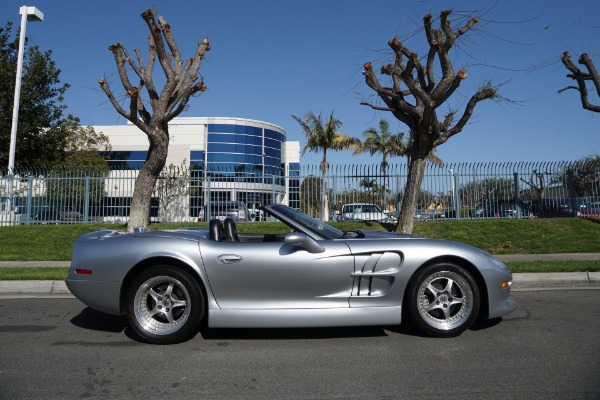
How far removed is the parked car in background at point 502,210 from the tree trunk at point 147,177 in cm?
1062

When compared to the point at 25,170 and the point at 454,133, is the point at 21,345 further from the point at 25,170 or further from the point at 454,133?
the point at 25,170

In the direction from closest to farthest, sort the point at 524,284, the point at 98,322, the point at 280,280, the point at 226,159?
the point at 280,280 → the point at 98,322 → the point at 524,284 → the point at 226,159

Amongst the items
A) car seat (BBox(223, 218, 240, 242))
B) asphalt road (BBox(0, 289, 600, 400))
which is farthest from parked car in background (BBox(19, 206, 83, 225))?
car seat (BBox(223, 218, 240, 242))

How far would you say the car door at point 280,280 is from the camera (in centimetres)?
426

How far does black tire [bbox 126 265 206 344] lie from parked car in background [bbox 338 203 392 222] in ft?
38.8

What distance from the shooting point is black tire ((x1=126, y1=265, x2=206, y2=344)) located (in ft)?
14.2

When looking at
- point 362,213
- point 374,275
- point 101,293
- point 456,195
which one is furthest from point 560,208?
point 101,293

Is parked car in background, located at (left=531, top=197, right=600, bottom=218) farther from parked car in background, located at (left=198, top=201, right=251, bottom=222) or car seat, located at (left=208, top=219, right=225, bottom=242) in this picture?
car seat, located at (left=208, top=219, right=225, bottom=242)

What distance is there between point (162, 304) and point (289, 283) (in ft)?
4.01

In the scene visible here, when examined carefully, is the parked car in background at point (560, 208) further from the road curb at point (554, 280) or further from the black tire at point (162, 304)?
the black tire at point (162, 304)

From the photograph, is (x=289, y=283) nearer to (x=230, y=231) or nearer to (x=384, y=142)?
(x=230, y=231)

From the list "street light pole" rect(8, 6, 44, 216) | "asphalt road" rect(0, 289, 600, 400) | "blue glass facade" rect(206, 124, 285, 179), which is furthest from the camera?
"blue glass facade" rect(206, 124, 285, 179)

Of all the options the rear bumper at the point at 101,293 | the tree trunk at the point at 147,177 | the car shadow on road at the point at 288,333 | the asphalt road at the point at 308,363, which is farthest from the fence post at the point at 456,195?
the rear bumper at the point at 101,293

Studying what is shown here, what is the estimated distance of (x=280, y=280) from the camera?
168 inches
